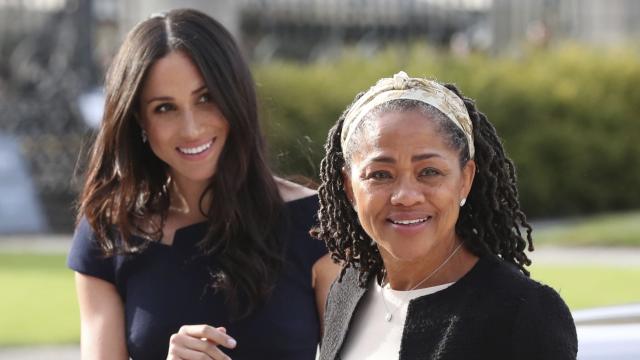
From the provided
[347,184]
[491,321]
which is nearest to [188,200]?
[347,184]

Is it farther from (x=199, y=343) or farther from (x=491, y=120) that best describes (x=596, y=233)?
(x=199, y=343)

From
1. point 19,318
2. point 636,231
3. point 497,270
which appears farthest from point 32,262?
point 497,270

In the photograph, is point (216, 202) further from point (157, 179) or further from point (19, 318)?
point (19, 318)

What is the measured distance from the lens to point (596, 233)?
1341 cm

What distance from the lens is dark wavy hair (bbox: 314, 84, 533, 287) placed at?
2273 mm

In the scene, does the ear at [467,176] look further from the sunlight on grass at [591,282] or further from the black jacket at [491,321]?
the sunlight on grass at [591,282]

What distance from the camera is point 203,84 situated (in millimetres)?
3234

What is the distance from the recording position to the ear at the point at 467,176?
2.28 meters

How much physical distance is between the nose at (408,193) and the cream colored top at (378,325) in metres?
0.17

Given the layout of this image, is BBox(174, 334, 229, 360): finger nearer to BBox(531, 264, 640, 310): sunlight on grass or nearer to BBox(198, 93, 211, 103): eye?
BBox(198, 93, 211, 103): eye

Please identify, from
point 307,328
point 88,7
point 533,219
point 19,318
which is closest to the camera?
point 307,328

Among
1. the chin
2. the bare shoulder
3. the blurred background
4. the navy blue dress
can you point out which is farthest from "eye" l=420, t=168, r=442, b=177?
the blurred background

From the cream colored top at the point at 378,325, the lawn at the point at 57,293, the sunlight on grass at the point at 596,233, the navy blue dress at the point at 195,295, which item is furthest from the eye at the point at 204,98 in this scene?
the sunlight on grass at the point at 596,233

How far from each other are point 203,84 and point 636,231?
10676mm
